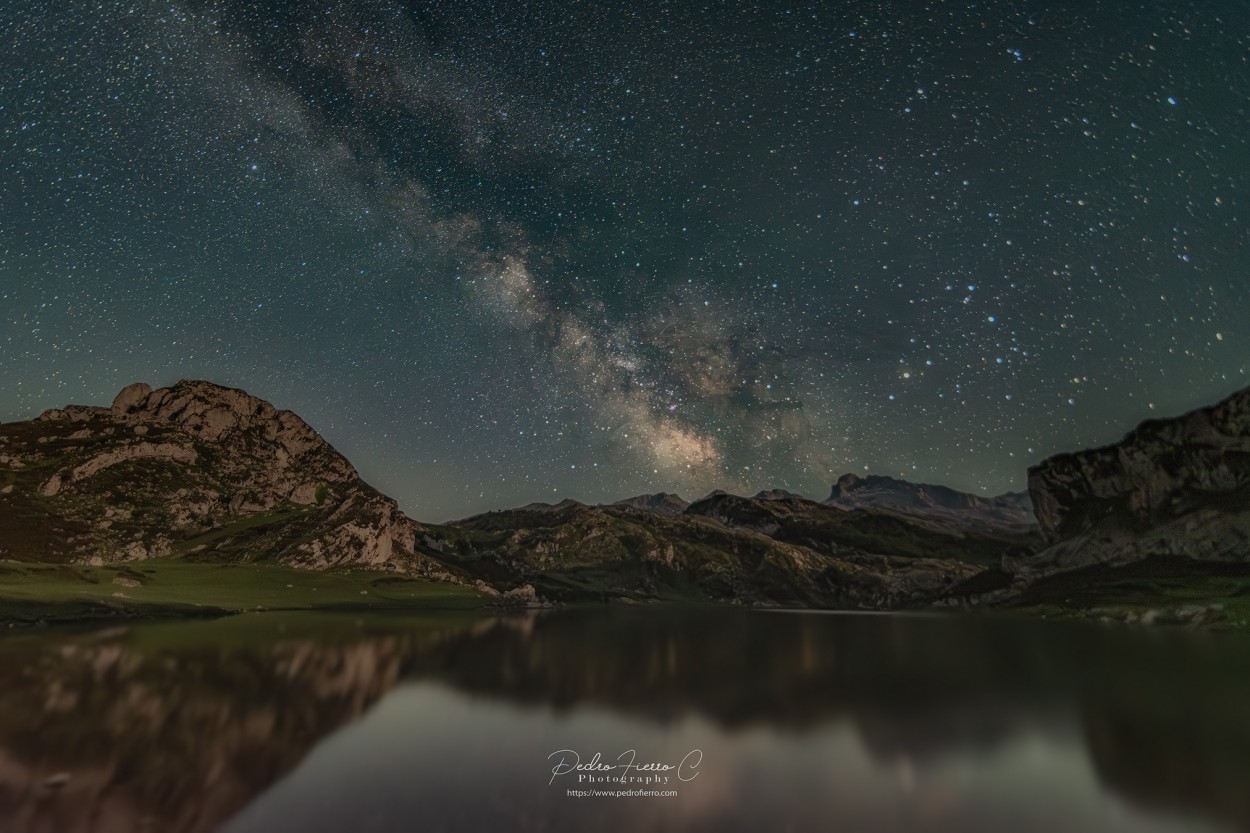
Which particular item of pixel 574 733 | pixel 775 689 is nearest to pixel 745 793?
pixel 574 733

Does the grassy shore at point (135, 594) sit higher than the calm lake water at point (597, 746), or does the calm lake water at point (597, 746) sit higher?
the calm lake water at point (597, 746)

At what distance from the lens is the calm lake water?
1678 centimetres

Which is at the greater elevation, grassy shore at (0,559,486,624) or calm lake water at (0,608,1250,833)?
calm lake water at (0,608,1250,833)

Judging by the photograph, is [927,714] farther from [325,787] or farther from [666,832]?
[325,787]

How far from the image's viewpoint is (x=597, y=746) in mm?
24703

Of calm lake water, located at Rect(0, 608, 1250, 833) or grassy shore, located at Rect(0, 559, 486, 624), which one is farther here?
grassy shore, located at Rect(0, 559, 486, 624)

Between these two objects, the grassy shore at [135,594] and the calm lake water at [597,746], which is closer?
the calm lake water at [597,746]

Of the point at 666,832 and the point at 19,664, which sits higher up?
the point at 666,832

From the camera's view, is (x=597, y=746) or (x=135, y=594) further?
(x=135, y=594)

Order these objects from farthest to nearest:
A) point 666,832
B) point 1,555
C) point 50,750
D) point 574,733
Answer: point 1,555, point 574,733, point 50,750, point 666,832

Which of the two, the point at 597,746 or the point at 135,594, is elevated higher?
the point at 597,746

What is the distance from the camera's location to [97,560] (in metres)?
186

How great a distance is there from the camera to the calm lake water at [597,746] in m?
16.8

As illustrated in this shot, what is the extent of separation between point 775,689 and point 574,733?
19.9m
